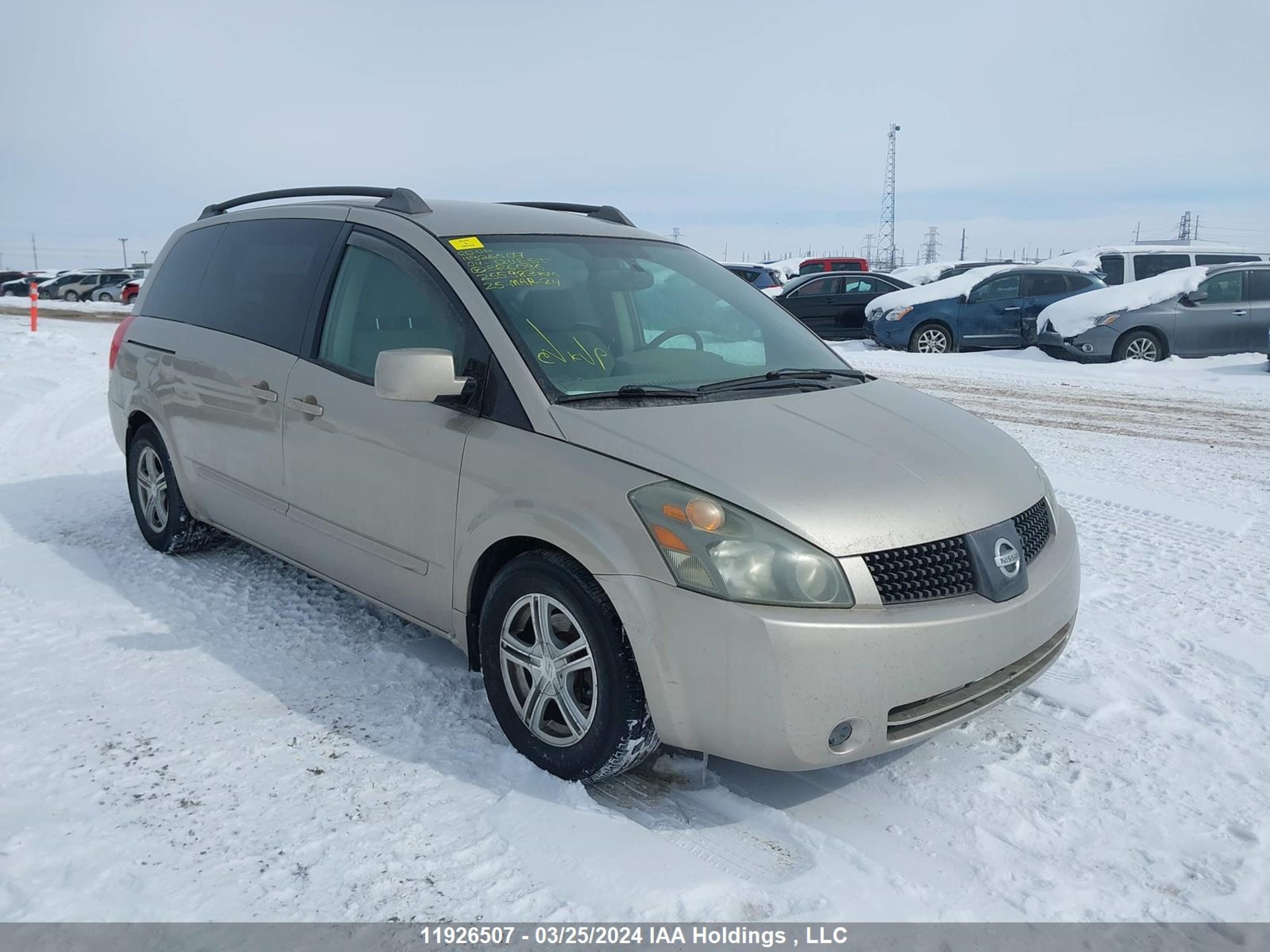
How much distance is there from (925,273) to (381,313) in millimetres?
26777

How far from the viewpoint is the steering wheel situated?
151 inches

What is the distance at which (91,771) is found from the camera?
10.2 feet

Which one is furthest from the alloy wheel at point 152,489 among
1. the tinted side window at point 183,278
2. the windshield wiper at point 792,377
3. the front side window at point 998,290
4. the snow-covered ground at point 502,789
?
the front side window at point 998,290

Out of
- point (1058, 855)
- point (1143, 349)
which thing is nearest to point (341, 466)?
point (1058, 855)

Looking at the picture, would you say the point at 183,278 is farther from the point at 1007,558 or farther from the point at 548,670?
the point at 1007,558

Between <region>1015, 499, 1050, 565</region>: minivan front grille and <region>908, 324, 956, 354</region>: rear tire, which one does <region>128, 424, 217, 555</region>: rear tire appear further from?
<region>908, 324, 956, 354</region>: rear tire

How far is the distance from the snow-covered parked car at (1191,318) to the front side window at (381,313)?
12.5 m

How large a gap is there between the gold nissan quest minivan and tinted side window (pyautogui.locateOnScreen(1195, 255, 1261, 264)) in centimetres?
1781

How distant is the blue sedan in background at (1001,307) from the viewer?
1582cm

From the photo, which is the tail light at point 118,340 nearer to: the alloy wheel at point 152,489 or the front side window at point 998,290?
the alloy wheel at point 152,489

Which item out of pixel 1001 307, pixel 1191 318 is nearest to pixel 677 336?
pixel 1191 318

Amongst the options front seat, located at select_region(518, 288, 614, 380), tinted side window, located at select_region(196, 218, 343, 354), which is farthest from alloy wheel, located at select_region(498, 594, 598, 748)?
tinted side window, located at select_region(196, 218, 343, 354)

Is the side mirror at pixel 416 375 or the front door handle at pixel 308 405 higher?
the side mirror at pixel 416 375

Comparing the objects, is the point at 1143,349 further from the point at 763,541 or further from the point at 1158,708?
the point at 763,541
